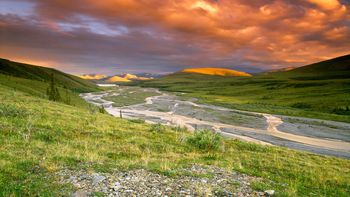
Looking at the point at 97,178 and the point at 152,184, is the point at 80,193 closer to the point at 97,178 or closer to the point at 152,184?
the point at 97,178

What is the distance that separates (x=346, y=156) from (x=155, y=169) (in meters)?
34.2

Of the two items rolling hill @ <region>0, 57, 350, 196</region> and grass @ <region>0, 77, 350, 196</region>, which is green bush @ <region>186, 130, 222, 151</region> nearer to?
rolling hill @ <region>0, 57, 350, 196</region>

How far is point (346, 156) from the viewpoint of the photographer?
34594 millimetres

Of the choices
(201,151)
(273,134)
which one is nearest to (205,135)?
(201,151)

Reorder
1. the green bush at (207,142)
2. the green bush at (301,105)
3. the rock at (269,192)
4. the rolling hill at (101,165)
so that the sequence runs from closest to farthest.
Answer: the rolling hill at (101,165) → the rock at (269,192) → the green bush at (207,142) → the green bush at (301,105)

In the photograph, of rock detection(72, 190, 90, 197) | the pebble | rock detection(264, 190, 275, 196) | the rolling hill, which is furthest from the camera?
rock detection(264, 190, 275, 196)

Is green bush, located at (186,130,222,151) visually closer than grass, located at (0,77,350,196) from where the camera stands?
No

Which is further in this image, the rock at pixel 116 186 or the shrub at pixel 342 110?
the shrub at pixel 342 110

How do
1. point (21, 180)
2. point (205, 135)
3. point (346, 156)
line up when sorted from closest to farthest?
point (21, 180), point (205, 135), point (346, 156)

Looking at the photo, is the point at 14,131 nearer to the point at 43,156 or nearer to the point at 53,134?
the point at 53,134

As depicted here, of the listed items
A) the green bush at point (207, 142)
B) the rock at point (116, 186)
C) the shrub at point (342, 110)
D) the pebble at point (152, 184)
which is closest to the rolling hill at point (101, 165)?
the green bush at point (207, 142)

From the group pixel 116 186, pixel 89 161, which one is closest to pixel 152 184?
pixel 116 186

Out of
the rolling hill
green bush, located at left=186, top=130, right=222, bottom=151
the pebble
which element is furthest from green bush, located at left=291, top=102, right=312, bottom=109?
the pebble

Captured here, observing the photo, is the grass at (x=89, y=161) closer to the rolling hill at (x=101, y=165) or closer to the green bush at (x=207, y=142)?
the rolling hill at (x=101, y=165)
